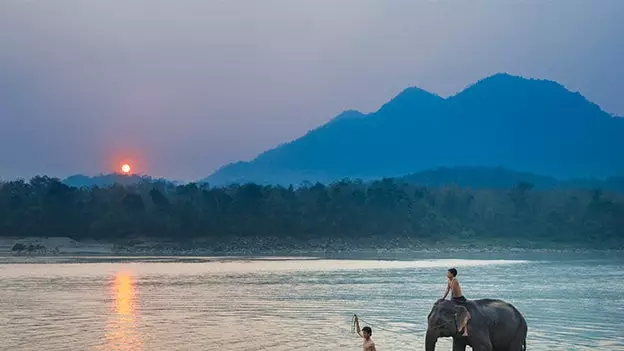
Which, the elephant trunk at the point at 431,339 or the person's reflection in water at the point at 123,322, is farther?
the person's reflection in water at the point at 123,322

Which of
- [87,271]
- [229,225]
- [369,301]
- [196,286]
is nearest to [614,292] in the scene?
[369,301]

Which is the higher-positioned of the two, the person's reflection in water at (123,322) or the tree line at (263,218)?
the tree line at (263,218)

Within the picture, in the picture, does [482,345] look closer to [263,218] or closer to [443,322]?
[443,322]

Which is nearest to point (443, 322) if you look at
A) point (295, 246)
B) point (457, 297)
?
point (457, 297)

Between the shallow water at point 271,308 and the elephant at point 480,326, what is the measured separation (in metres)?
6.13

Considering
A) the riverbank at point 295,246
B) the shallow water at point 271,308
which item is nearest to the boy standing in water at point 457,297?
the shallow water at point 271,308

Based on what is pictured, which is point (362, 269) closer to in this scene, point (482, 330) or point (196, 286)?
point (196, 286)

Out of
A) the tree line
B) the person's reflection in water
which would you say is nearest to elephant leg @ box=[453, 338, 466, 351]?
the person's reflection in water

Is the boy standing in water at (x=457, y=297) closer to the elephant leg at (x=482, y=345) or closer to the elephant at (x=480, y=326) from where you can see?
the elephant at (x=480, y=326)

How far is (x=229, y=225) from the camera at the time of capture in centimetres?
17725

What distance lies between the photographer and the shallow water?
36.0 meters

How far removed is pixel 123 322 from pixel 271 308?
9504 mm

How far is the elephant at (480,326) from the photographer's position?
1030 inches

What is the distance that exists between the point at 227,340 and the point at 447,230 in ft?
516
